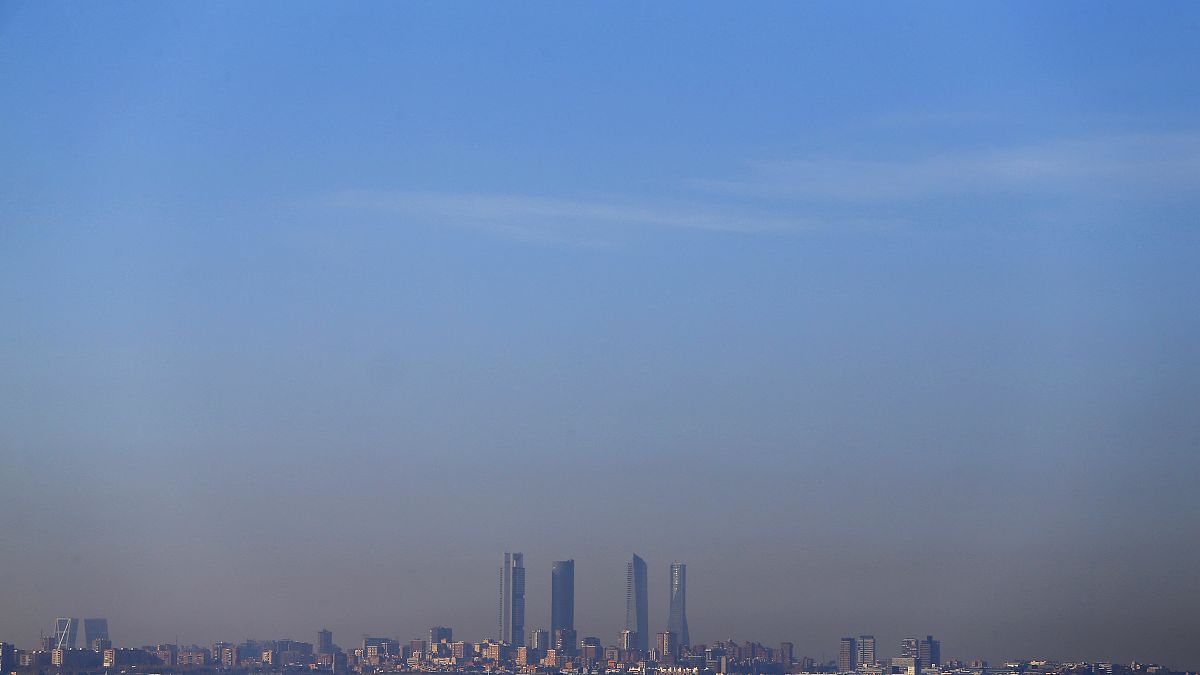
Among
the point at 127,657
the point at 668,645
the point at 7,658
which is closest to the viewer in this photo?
the point at 7,658

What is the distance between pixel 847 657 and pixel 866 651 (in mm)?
1049

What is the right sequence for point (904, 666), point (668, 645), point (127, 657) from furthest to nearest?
point (668, 645)
point (904, 666)
point (127, 657)

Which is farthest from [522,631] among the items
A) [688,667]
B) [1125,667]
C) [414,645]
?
[1125,667]

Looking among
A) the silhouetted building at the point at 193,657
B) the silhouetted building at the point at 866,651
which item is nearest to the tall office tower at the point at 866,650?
the silhouetted building at the point at 866,651

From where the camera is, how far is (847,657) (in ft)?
299

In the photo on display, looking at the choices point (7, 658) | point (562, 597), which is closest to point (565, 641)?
point (562, 597)

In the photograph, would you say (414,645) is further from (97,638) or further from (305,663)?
(97,638)

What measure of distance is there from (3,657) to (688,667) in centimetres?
3530

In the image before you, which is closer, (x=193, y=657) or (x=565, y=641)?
(x=193, y=657)

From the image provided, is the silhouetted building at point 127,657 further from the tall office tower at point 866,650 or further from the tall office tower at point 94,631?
the tall office tower at point 866,650

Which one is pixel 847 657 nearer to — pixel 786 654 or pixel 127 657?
pixel 786 654

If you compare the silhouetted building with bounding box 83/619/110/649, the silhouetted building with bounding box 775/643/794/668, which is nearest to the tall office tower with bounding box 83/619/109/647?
the silhouetted building with bounding box 83/619/110/649

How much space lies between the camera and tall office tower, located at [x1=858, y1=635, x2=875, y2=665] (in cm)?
9031

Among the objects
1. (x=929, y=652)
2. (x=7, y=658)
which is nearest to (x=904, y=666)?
(x=929, y=652)
